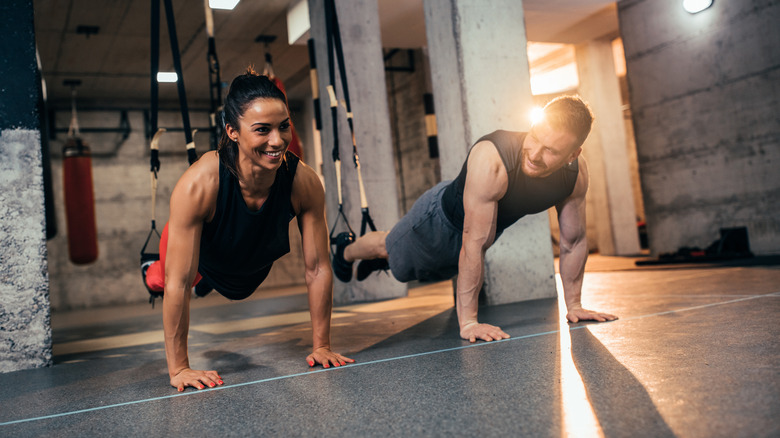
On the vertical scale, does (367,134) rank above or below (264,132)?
above

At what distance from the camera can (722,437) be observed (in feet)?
3.73

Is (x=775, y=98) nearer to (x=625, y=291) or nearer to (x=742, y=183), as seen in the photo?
(x=742, y=183)

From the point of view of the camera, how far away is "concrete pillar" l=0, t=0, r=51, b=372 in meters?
2.99

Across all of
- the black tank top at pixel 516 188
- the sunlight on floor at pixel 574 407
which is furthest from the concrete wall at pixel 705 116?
the sunlight on floor at pixel 574 407

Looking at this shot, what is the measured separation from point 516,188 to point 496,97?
5.09ft

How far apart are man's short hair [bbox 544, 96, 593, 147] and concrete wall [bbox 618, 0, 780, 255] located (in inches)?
217

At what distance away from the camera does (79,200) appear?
866cm

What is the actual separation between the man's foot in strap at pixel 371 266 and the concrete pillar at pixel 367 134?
1877 mm

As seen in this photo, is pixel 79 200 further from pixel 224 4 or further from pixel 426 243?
pixel 426 243

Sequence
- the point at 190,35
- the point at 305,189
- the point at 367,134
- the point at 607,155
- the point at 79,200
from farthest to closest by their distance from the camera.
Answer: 1. the point at 607,155
2. the point at 79,200
3. the point at 190,35
4. the point at 367,134
5. the point at 305,189

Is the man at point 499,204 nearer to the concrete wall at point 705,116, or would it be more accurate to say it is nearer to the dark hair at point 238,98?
the dark hair at point 238,98

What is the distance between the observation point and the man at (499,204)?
2373 millimetres

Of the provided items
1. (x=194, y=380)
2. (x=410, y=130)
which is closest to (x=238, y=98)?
(x=194, y=380)

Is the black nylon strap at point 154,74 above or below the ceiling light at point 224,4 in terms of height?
below
